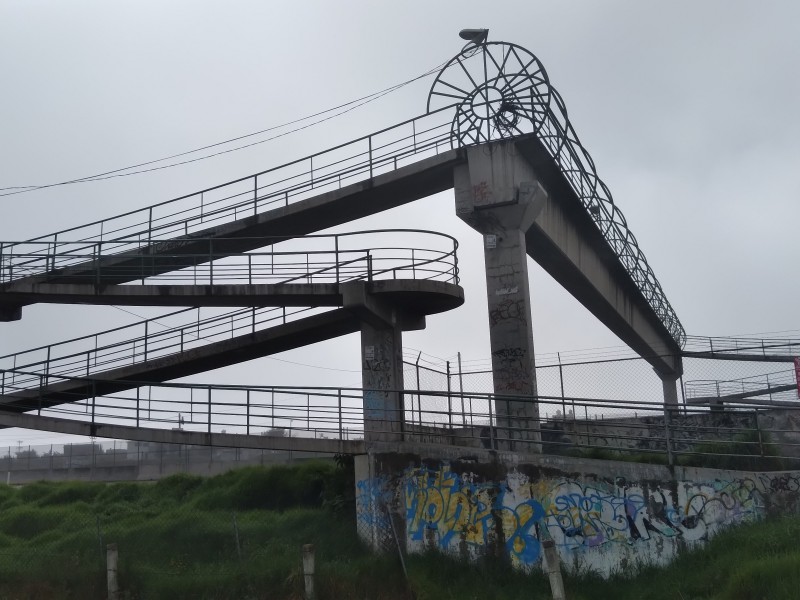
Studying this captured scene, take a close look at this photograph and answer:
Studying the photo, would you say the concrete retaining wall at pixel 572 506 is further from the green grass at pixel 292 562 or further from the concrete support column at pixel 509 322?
the concrete support column at pixel 509 322

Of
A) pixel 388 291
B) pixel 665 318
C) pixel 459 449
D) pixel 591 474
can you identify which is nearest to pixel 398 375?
pixel 388 291

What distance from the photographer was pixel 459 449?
13648 millimetres

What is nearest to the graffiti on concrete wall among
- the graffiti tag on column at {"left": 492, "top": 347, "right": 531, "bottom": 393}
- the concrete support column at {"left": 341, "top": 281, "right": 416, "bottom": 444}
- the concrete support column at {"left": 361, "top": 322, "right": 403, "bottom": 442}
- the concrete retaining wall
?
the concrete retaining wall

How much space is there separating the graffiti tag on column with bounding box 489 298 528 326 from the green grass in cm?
452

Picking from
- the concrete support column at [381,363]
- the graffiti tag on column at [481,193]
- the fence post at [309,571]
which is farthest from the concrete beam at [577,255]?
the fence post at [309,571]

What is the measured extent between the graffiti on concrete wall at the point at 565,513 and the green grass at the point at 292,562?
344 mm

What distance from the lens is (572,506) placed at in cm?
1266

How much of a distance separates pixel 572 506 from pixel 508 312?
214 inches

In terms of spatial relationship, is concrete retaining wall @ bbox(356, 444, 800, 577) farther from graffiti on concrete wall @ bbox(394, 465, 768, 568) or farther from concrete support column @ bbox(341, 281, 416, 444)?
concrete support column @ bbox(341, 281, 416, 444)

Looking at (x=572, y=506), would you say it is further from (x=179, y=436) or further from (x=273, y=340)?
(x=273, y=340)

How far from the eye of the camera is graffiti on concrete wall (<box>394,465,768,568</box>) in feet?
40.3

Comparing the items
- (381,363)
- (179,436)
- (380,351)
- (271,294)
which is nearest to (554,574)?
(179,436)

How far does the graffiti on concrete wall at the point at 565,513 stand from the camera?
12.3 metres

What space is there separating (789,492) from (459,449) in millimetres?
5248
